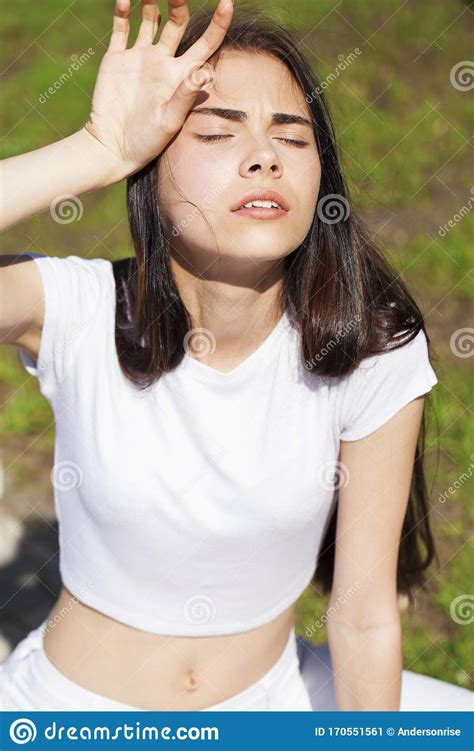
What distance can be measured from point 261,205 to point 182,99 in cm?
26

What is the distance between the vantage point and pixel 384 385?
227 centimetres

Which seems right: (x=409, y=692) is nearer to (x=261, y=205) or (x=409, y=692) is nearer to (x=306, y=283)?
(x=306, y=283)

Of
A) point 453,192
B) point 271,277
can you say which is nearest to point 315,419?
point 271,277

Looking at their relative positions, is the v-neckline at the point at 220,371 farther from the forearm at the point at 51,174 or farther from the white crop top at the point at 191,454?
the forearm at the point at 51,174

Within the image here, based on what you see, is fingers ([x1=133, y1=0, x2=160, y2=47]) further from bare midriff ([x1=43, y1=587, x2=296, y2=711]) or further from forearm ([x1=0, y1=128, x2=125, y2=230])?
bare midriff ([x1=43, y1=587, x2=296, y2=711])

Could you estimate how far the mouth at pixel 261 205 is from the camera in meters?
2.03

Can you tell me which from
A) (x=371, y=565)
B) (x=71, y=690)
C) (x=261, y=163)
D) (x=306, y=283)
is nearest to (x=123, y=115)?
(x=261, y=163)

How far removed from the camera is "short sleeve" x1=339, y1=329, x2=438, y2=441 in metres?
2.27

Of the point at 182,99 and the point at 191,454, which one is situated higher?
the point at 182,99

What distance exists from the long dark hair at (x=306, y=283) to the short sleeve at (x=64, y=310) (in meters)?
0.07

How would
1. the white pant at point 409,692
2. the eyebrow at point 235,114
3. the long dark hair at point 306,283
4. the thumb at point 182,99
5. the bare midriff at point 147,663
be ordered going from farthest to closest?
the white pant at point 409,692, the bare midriff at point 147,663, the long dark hair at point 306,283, the eyebrow at point 235,114, the thumb at point 182,99

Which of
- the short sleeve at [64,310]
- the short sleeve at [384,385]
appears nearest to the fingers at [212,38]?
the short sleeve at [64,310]

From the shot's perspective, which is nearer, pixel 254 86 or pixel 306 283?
pixel 254 86

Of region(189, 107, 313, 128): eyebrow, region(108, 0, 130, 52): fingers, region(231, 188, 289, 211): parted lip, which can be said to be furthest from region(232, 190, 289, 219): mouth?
region(108, 0, 130, 52): fingers
